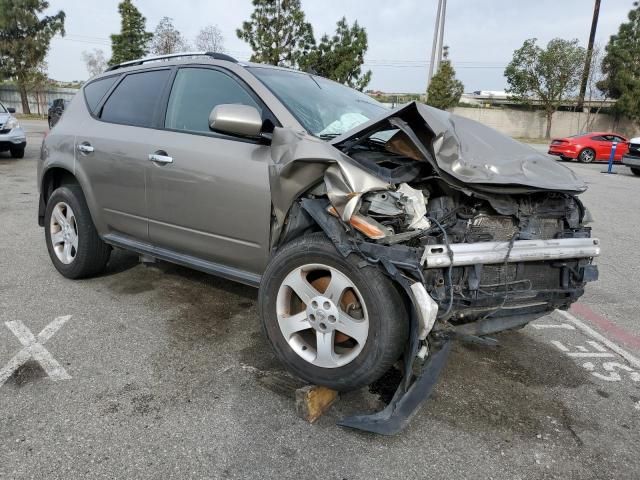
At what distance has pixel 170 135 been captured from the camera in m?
3.51

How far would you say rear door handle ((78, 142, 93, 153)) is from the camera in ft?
13.2

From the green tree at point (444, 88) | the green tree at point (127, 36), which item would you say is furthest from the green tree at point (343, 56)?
the green tree at point (127, 36)

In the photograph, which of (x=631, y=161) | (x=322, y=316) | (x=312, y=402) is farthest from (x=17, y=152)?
(x=631, y=161)

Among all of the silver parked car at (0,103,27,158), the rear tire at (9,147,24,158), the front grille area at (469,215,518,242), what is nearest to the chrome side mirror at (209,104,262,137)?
the front grille area at (469,215,518,242)

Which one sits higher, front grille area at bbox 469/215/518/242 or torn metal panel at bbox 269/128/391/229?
torn metal panel at bbox 269/128/391/229

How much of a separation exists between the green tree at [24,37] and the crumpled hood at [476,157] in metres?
41.9

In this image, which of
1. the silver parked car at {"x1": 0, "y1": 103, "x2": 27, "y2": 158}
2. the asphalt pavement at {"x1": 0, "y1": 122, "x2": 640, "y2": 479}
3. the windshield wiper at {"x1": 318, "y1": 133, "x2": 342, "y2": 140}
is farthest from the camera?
the silver parked car at {"x1": 0, "y1": 103, "x2": 27, "y2": 158}

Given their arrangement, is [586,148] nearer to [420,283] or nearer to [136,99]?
[136,99]

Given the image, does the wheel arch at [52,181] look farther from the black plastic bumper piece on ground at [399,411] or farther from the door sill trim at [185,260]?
the black plastic bumper piece on ground at [399,411]

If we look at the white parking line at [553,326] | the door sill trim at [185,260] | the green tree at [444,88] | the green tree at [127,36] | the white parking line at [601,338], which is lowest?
the white parking line at [553,326]

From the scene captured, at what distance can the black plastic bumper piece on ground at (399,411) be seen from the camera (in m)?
2.32

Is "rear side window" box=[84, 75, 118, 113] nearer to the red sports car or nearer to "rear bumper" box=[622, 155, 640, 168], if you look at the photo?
"rear bumper" box=[622, 155, 640, 168]

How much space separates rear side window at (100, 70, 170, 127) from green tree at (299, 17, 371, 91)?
1845 centimetres

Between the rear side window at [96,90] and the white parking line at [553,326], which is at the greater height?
the rear side window at [96,90]
